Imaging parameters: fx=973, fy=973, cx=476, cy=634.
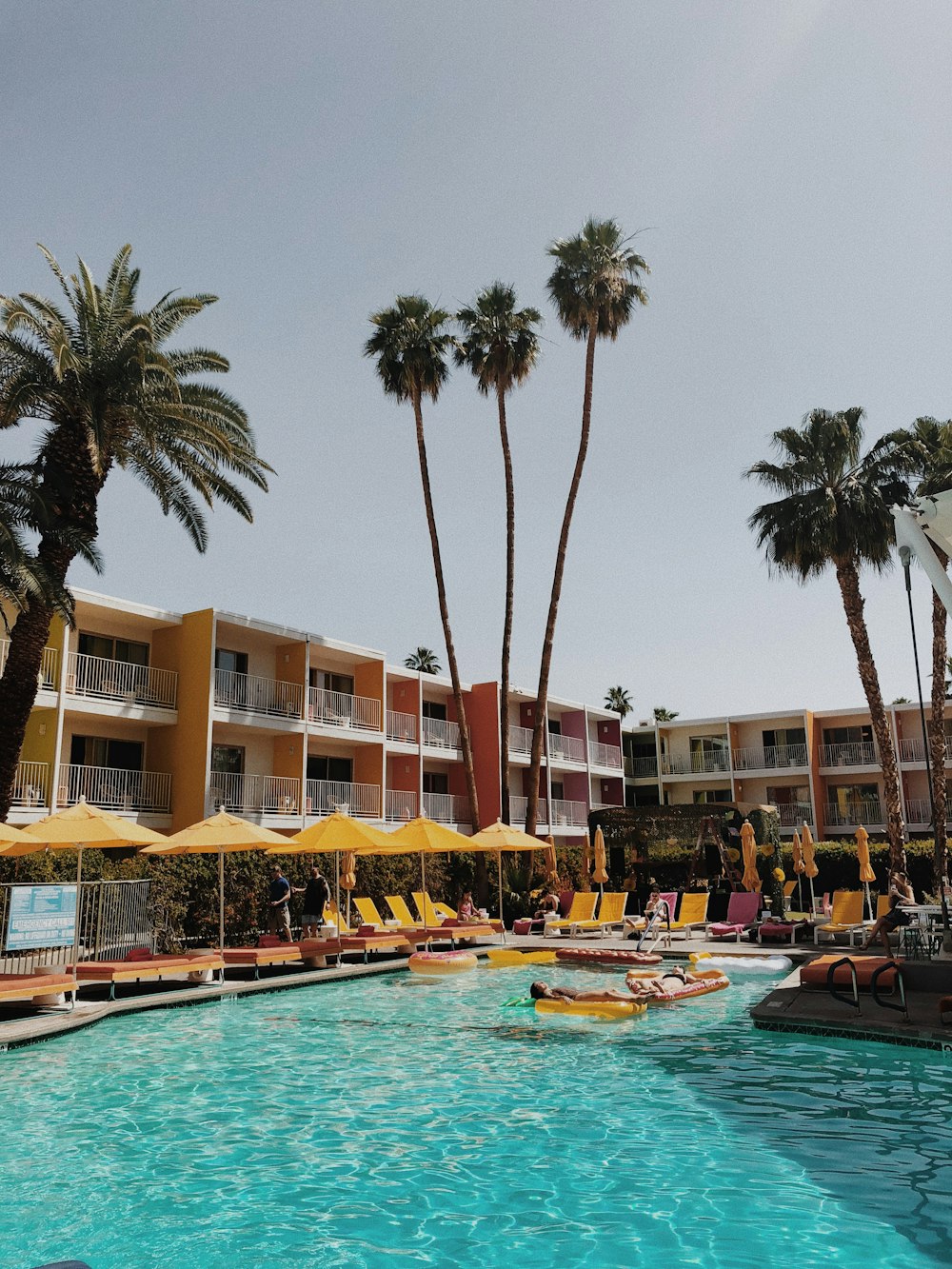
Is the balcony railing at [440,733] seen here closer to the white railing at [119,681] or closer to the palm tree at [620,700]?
the white railing at [119,681]

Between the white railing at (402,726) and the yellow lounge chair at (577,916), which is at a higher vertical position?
the white railing at (402,726)

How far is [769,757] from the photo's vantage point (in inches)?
1634

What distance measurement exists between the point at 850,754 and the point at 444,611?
20.0 meters

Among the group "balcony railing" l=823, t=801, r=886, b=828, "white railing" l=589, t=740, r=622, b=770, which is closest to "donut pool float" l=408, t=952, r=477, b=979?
"white railing" l=589, t=740, r=622, b=770

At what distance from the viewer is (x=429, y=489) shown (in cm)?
3064

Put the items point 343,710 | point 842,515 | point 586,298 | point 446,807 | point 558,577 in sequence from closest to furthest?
point 842,515
point 558,577
point 586,298
point 343,710
point 446,807

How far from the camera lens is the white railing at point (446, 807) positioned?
3312 centimetres

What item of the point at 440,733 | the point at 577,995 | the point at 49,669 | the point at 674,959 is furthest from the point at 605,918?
the point at 49,669

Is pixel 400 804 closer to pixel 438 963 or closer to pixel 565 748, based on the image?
pixel 565 748

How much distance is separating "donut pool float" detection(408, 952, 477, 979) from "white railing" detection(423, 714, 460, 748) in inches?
627

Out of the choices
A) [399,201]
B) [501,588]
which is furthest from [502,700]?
[399,201]

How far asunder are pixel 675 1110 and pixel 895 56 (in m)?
12.2

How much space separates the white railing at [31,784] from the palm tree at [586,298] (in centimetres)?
1385

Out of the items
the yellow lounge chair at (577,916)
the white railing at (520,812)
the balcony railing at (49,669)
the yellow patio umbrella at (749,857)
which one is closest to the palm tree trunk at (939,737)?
the yellow patio umbrella at (749,857)
